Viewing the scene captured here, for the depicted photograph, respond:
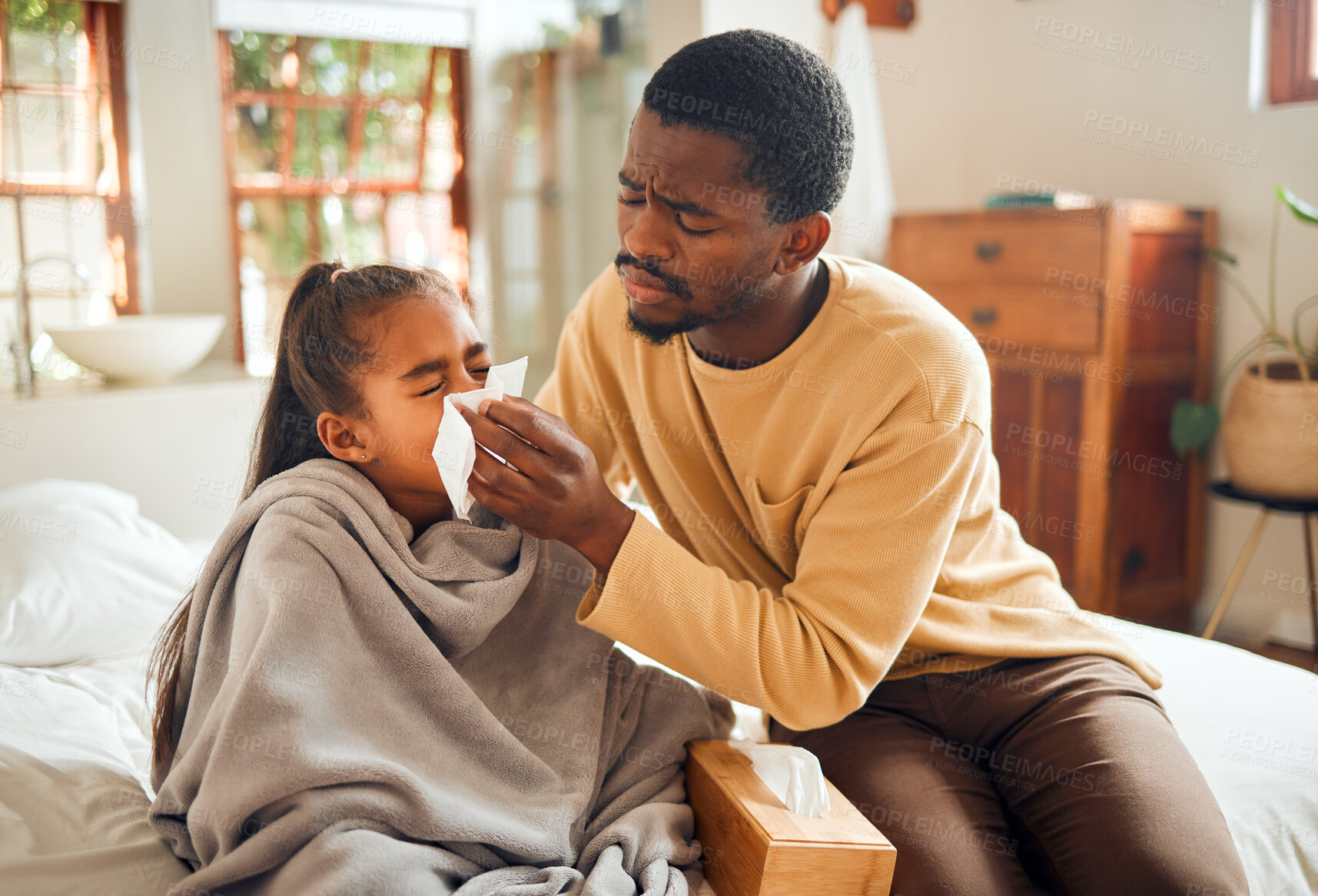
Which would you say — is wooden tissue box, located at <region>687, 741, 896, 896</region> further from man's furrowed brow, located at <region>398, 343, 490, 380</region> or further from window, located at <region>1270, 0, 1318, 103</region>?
window, located at <region>1270, 0, 1318, 103</region>

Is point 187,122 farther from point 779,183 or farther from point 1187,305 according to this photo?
point 1187,305

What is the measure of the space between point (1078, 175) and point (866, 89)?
74cm

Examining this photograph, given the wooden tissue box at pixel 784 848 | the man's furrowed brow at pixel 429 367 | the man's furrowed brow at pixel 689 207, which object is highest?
the man's furrowed brow at pixel 689 207

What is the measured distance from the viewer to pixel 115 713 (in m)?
1.47

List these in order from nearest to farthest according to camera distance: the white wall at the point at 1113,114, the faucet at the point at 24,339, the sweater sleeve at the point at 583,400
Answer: the sweater sleeve at the point at 583,400
the faucet at the point at 24,339
the white wall at the point at 1113,114

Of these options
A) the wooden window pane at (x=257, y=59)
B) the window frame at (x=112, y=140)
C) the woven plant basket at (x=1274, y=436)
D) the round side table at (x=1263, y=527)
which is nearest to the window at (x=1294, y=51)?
the woven plant basket at (x=1274, y=436)

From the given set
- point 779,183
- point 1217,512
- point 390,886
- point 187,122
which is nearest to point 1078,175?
point 1217,512

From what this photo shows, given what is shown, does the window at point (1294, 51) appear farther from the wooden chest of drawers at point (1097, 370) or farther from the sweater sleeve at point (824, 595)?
the sweater sleeve at point (824, 595)

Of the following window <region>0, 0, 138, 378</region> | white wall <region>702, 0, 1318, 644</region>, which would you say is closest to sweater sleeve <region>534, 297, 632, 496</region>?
white wall <region>702, 0, 1318, 644</region>

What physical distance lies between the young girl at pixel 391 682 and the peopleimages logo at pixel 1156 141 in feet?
7.95

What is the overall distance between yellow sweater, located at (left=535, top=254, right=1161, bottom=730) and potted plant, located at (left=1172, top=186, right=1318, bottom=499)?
1.43 meters

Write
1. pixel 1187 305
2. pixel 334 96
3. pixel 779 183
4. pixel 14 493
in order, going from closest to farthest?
pixel 779 183
pixel 14 493
pixel 1187 305
pixel 334 96

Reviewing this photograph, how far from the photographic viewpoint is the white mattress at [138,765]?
3.44ft

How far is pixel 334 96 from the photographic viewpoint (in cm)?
371
